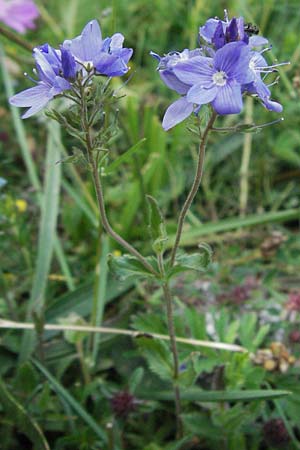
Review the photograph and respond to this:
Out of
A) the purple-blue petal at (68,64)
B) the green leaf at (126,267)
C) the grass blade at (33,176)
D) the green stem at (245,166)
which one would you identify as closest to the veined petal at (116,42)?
the purple-blue petal at (68,64)

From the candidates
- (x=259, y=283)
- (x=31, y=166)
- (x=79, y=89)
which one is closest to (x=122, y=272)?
(x=79, y=89)

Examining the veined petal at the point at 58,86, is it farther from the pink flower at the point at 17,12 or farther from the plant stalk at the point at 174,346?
the pink flower at the point at 17,12

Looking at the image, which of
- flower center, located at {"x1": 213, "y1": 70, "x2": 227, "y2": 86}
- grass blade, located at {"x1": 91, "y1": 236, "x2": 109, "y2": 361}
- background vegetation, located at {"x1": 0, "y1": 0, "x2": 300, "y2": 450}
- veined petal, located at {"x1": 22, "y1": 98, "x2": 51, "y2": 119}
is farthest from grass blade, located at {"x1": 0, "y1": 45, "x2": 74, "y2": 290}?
flower center, located at {"x1": 213, "y1": 70, "x2": 227, "y2": 86}

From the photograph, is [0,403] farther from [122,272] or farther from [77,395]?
[122,272]

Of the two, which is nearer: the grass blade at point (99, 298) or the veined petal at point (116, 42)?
the veined petal at point (116, 42)

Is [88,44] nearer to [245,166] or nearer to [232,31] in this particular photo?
[232,31]

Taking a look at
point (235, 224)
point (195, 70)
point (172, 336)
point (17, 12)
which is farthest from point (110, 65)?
point (17, 12)

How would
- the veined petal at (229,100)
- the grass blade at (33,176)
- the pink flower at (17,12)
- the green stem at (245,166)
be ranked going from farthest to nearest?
the pink flower at (17,12), the green stem at (245,166), the grass blade at (33,176), the veined petal at (229,100)
